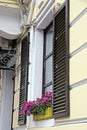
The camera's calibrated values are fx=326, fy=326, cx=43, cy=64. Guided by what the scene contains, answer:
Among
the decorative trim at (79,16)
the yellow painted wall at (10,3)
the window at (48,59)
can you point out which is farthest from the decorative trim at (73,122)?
the yellow painted wall at (10,3)

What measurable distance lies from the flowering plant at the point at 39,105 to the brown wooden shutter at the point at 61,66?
0.40 meters

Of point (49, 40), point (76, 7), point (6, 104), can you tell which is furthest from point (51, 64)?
point (6, 104)

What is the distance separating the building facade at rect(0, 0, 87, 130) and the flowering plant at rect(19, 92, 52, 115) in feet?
0.53

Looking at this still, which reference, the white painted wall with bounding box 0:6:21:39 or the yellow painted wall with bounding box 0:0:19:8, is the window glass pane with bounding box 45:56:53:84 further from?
the yellow painted wall with bounding box 0:0:19:8

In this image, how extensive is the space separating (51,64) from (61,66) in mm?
1196

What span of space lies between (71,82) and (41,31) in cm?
223

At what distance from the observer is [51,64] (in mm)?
4852

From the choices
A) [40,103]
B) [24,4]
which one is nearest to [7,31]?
[24,4]

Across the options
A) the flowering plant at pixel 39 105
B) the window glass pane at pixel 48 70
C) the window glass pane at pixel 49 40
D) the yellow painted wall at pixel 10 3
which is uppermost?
the yellow painted wall at pixel 10 3

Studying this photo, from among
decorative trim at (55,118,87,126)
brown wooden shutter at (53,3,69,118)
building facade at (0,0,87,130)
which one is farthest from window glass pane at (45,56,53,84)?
decorative trim at (55,118,87,126)

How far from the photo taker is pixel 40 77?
5.09 meters

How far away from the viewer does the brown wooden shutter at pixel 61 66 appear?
3396 millimetres

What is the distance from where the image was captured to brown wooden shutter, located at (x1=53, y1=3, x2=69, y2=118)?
3.40 meters

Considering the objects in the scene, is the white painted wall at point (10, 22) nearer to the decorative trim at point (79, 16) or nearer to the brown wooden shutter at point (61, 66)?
the brown wooden shutter at point (61, 66)
